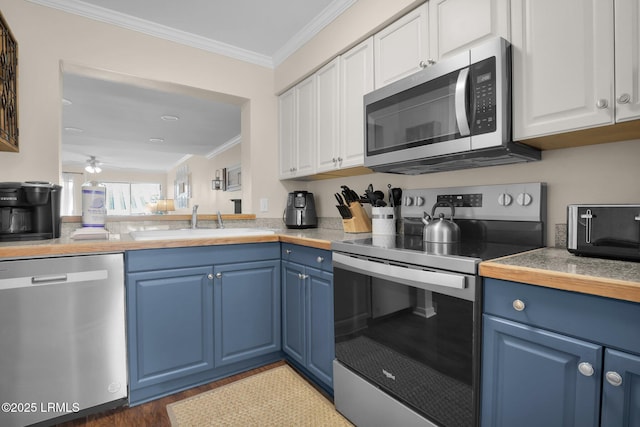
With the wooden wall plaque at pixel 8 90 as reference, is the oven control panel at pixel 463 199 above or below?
below

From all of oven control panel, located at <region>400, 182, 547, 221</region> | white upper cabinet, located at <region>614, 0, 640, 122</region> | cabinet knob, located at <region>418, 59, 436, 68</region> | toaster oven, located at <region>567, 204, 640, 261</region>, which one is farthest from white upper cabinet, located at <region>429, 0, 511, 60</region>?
toaster oven, located at <region>567, 204, 640, 261</region>

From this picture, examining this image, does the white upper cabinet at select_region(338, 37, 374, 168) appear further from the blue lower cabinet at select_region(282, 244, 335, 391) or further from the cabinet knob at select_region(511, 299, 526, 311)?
the cabinet knob at select_region(511, 299, 526, 311)

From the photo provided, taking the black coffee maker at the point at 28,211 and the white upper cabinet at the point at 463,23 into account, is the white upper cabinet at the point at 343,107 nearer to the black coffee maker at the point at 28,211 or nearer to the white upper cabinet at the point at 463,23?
the white upper cabinet at the point at 463,23

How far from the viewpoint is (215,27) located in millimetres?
2373

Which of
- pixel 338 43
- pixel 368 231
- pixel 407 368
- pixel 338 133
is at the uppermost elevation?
pixel 338 43

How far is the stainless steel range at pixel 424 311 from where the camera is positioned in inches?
41.6

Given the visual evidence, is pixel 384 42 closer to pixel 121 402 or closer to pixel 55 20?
pixel 55 20

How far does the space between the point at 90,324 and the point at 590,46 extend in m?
2.35

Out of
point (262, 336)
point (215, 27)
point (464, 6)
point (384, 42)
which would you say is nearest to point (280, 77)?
point (215, 27)

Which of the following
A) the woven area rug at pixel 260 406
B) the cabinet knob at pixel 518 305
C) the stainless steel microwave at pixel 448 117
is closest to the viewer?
the cabinet knob at pixel 518 305

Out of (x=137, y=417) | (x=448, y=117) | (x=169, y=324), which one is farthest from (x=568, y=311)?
(x=137, y=417)

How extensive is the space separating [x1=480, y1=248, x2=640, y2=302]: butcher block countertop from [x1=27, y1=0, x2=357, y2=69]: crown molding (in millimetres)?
1907

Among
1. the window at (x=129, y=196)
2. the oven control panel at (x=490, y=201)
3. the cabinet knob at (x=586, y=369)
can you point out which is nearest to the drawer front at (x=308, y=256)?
the oven control panel at (x=490, y=201)

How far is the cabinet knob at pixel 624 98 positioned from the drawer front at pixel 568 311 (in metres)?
0.65
